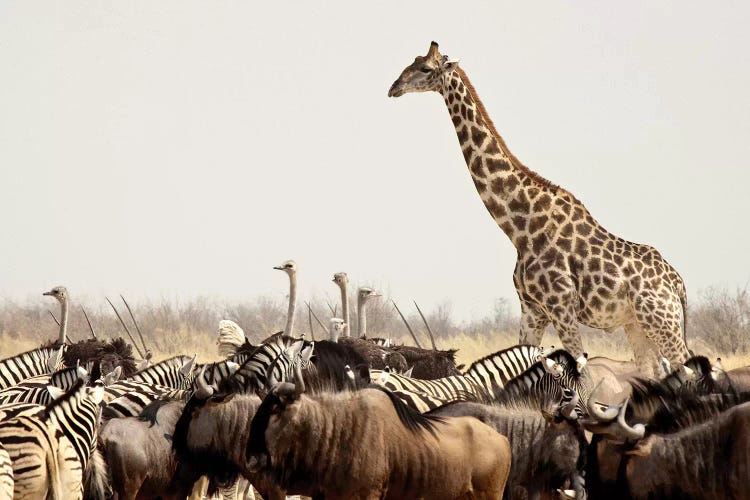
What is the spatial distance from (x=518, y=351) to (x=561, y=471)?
3623 millimetres

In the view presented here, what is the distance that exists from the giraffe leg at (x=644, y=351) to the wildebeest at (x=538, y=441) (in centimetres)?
545

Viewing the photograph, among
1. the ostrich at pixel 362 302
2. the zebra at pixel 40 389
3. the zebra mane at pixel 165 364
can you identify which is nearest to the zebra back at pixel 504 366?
the zebra mane at pixel 165 364

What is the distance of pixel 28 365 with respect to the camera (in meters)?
14.6

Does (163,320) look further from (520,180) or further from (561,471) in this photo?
(561,471)

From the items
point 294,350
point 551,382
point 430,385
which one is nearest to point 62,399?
point 294,350

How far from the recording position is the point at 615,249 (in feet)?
49.2

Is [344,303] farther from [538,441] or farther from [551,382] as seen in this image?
[538,441]

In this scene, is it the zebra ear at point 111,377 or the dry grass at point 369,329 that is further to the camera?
the dry grass at point 369,329

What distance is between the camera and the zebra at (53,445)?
7977 millimetres

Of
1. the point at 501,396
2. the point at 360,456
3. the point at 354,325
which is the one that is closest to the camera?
the point at 360,456

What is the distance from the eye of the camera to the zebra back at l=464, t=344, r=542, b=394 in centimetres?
1259

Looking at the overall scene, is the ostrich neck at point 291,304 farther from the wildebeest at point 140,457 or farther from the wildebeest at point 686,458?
the wildebeest at point 686,458

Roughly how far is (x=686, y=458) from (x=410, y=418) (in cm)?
175

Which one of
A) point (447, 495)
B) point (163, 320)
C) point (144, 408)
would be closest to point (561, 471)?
point (447, 495)
